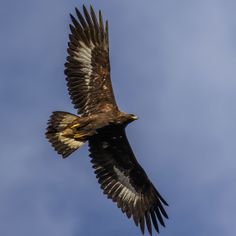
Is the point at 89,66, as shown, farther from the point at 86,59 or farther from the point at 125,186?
the point at 125,186

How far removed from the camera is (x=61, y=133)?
1634cm

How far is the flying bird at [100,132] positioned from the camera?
1631cm

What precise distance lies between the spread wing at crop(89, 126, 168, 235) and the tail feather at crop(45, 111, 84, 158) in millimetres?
554

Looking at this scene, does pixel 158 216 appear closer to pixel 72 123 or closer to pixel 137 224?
pixel 137 224

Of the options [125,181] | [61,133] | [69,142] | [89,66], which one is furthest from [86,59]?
[125,181]

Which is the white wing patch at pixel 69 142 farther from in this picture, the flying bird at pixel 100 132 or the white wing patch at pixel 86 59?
the white wing patch at pixel 86 59

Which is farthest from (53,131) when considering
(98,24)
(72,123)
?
(98,24)

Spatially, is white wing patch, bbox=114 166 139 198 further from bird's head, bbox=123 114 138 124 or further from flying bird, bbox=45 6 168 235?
bird's head, bbox=123 114 138 124

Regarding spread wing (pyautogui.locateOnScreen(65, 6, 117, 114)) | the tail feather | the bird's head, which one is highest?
spread wing (pyautogui.locateOnScreen(65, 6, 117, 114))

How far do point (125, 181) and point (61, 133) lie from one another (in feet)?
7.16

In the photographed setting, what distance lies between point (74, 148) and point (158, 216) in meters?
2.72

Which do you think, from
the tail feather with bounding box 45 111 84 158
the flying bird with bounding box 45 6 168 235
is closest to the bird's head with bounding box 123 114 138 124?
the flying bird with bounding box 45 6 168 235

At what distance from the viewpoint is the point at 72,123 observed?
16156mm

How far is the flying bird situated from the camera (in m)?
16.3
